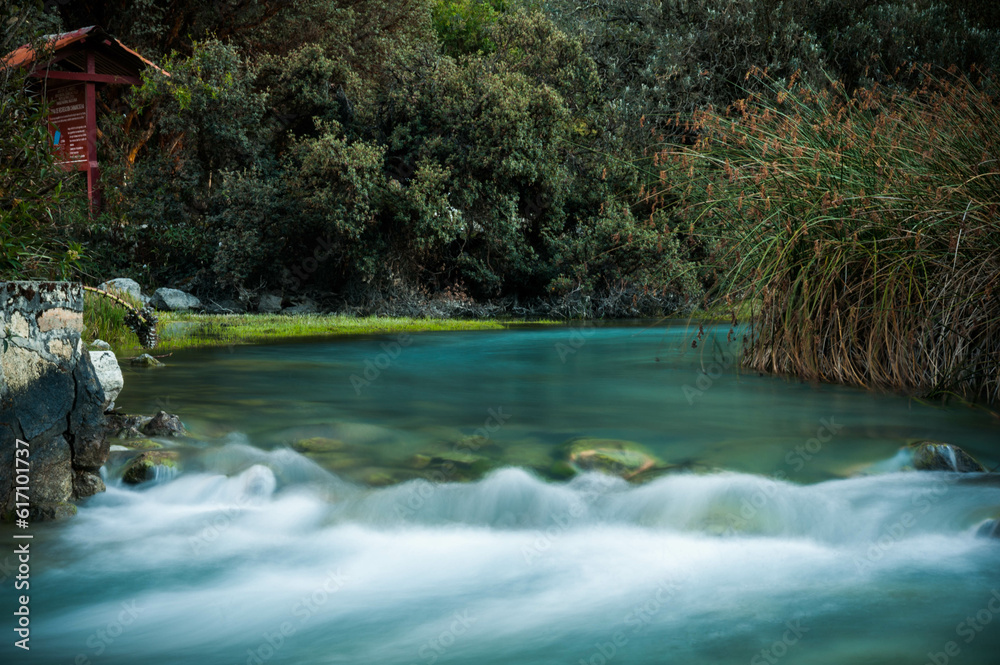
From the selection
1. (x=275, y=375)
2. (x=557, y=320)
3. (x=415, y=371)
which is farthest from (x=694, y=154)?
(x=557, y=320)

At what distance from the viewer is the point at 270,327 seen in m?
12.4

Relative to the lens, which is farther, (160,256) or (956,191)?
(160,256)

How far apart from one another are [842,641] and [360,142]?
44.4ft

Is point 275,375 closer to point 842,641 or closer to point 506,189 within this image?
point 842,641

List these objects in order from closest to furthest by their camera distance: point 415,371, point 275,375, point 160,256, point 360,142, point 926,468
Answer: point 926,468, point 275,375, point 415,371, point 360,142, point 160,256

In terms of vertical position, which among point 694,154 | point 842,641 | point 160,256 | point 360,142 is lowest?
point 842,641

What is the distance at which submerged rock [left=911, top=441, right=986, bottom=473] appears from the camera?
16.3ft

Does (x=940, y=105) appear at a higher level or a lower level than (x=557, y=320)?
higher

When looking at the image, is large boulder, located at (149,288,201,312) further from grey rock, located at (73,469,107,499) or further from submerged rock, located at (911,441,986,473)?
submerged rock, located at (911,441,986,473)

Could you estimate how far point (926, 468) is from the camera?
5012 mm
